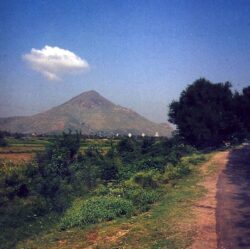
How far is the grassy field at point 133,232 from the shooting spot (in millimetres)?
11102

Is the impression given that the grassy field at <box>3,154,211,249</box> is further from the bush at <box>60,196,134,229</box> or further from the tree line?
the tree line

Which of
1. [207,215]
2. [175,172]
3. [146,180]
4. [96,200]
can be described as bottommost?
[96,200]

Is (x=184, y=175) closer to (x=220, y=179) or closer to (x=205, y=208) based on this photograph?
(x=220, y=179)

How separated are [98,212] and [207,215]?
14.9ft

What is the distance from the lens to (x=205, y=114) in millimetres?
45188

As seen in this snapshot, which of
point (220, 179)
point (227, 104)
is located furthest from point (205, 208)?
point (227, 104)

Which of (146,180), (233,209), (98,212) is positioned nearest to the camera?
(233,209)

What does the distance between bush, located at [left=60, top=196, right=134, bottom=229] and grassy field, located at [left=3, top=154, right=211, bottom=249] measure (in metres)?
0.48

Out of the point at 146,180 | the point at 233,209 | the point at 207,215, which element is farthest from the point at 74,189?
the point at 233,209

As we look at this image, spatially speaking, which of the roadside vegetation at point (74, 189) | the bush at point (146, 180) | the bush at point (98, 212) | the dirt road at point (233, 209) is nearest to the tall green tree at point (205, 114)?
the roadside vegetation at point (74, 189)

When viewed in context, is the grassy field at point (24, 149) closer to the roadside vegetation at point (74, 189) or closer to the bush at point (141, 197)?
the roadside vegetation at point (74, 189)

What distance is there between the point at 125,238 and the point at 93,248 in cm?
110

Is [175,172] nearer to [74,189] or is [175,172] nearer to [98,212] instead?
[74,189]

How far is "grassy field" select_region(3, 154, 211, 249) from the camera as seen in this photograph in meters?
11.1
